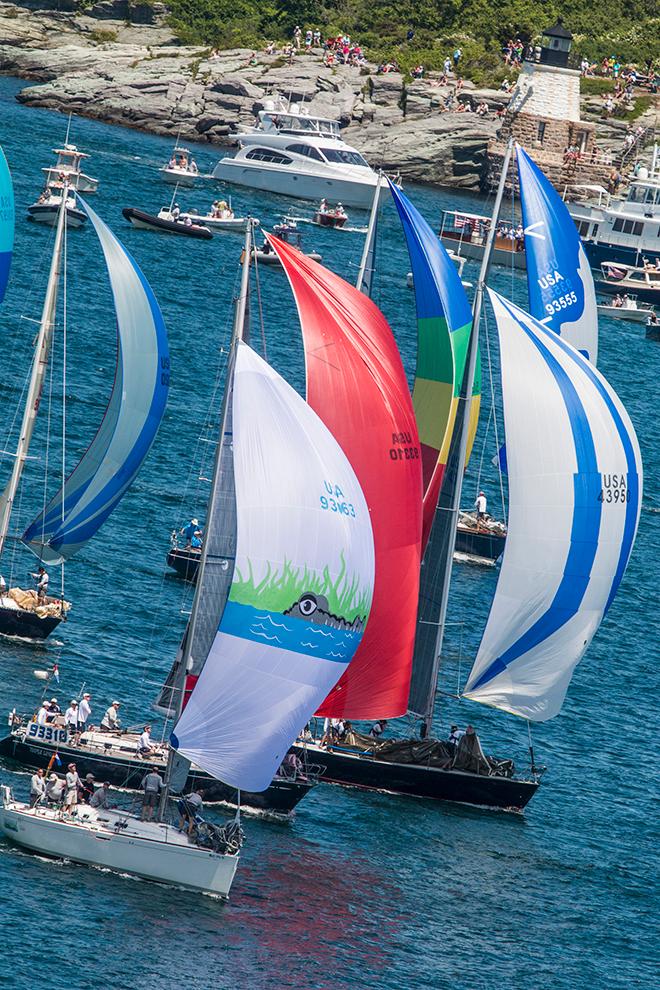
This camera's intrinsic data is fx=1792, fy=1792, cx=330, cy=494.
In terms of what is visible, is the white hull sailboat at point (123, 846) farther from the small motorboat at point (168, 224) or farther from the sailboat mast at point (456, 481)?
the small motorboat at point (168, 224)

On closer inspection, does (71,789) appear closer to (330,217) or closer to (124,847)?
(124,847)

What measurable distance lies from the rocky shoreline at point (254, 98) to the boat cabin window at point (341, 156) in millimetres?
8882

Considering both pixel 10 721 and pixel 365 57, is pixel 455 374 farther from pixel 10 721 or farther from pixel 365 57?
pixel 365 57

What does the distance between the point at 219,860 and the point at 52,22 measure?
123 m

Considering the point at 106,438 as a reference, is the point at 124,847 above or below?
below

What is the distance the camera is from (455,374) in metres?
47.8

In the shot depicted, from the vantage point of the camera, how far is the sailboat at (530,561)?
44406 millimetres

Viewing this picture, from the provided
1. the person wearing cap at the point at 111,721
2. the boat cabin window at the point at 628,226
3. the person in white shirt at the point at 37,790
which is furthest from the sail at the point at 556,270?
the boat cabin window at the point at 628,226

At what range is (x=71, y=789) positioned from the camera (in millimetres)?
39438

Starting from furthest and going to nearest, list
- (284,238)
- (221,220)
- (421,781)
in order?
(221,220) → (284,238) → (421,781)

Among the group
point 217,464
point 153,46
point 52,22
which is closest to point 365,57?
point 153,46

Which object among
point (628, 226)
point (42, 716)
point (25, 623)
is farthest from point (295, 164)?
point (42, 716)

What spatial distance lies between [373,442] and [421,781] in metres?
9.59

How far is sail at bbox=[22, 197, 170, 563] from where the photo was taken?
48.3 meters
